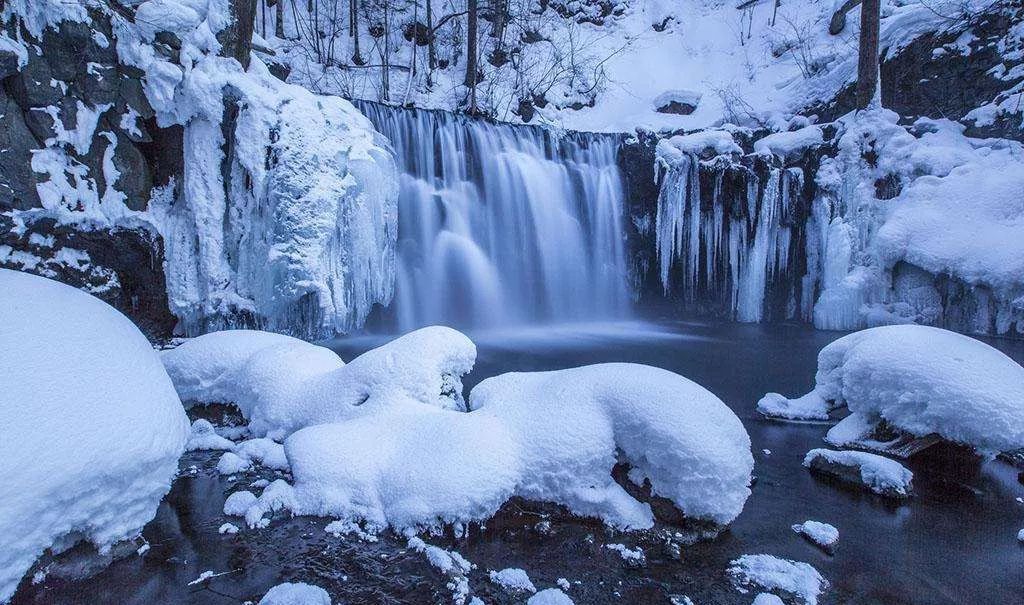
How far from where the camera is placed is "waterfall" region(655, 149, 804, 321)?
9.29 meters

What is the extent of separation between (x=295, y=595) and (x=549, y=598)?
1013mm

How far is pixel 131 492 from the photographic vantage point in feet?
6.61

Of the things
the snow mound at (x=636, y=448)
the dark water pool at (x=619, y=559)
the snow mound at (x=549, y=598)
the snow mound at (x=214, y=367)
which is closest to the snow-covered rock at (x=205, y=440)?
the dark water pool at (x=619, y=559)

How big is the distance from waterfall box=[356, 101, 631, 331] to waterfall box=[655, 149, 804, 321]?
104 cm

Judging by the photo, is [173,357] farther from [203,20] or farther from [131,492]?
[203,20]

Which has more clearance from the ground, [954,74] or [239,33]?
[954,74]

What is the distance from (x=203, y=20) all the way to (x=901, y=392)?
7745 mm

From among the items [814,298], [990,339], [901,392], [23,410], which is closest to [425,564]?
[23,410]

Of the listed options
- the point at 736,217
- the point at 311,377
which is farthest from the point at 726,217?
the point at 311,377

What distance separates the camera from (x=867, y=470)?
3088 mm

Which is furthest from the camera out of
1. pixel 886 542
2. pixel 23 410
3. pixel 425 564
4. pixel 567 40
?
pixel 567 40

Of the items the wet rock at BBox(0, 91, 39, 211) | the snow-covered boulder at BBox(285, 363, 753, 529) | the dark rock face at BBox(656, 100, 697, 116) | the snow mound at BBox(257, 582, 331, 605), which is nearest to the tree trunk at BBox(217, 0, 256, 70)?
the wet rock at BBox(0, 91, 39, 211)

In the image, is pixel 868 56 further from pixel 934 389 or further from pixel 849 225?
pixel 934 389

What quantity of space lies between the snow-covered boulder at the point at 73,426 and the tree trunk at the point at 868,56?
1200cm
